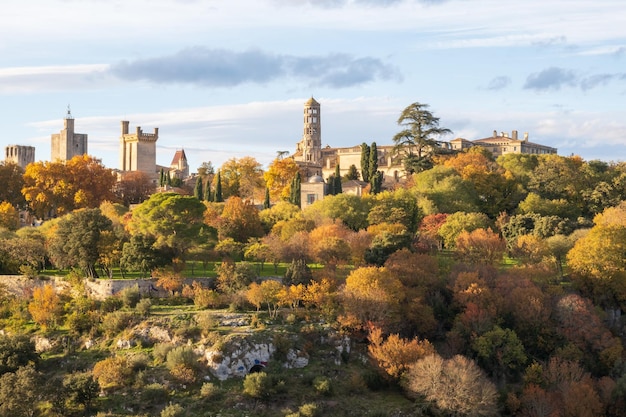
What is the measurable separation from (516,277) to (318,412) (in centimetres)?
1594

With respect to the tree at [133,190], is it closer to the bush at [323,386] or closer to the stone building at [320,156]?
the stone building at [320,156]

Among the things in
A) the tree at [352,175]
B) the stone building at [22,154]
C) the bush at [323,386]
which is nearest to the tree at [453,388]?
the bush at [323,386]

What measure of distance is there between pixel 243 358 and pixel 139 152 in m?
78.4

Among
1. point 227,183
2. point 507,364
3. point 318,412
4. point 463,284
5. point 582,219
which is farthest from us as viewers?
point 227,183

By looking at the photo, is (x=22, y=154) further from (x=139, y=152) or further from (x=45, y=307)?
(x=45, y=307)

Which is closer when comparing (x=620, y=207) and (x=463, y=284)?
(x=463, y=284)

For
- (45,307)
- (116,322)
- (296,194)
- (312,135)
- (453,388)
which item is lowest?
(453,388)

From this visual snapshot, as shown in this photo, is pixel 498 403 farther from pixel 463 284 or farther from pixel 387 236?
pixel 387 236

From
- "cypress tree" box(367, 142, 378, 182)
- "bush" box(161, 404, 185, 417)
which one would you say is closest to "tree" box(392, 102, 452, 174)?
"cypress tree" box(367, 142, 378, 182)

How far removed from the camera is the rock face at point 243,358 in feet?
149

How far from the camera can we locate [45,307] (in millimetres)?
50656

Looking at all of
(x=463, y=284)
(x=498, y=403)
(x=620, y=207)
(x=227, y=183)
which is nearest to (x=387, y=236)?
(x=463, y=284)

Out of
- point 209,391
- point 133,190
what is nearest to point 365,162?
point 133,190

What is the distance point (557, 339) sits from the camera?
50656 millimetres
